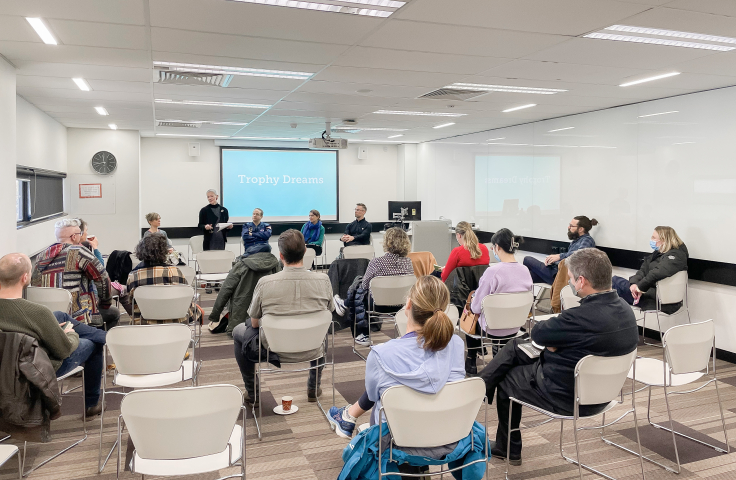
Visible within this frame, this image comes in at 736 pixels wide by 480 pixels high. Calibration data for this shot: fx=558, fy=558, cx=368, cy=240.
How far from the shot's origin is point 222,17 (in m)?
3.61

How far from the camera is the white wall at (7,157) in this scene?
4816 millimetres

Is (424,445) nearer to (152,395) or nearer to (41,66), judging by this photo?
(152,395)

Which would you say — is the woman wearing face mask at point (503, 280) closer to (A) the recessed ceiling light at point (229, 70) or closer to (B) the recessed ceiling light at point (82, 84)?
(A) the recessed ceiling light at point (229, 70)

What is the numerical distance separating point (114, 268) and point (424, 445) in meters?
5.36

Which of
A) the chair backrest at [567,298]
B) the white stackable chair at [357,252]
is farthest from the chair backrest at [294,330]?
the white stackable chair at [357,252]

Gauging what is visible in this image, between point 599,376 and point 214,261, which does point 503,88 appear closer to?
point 599,376

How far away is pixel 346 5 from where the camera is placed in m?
3.37

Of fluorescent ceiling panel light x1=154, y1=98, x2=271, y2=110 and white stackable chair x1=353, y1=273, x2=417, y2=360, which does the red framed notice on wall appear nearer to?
fluorescent ceiling panel light x1=154, y1=98, x2=271, y2=110

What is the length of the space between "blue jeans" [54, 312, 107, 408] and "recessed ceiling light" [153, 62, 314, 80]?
240 cm

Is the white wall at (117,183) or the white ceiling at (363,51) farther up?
the white ceiling at (363,51)

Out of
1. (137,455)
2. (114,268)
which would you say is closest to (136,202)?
(114,268)

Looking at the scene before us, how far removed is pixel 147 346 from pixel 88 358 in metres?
0.86

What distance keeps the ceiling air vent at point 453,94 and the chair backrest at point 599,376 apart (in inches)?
157

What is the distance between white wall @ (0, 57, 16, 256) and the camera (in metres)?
4.82
